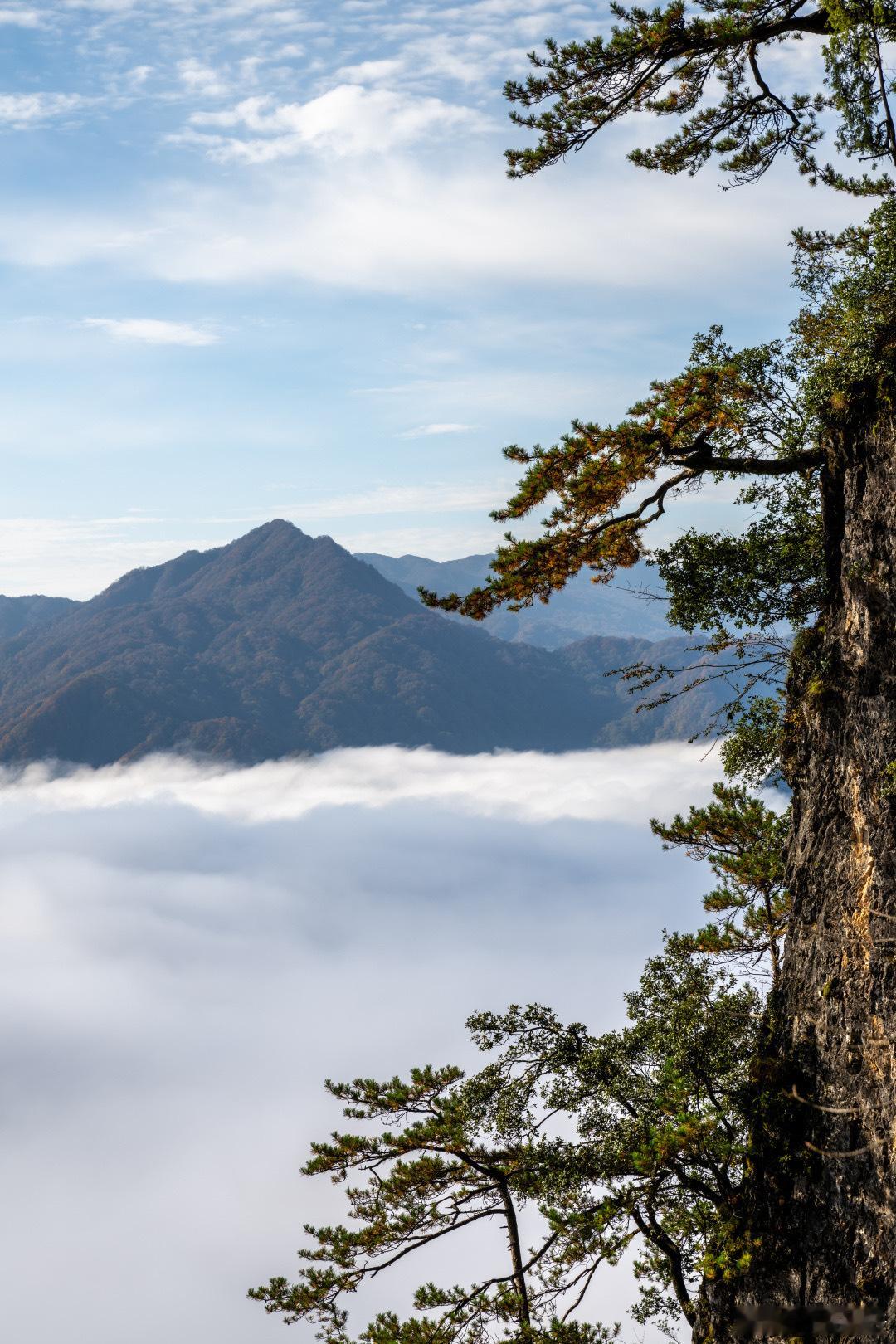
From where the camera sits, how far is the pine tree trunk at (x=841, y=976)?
1023 centimetres

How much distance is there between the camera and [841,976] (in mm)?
11109

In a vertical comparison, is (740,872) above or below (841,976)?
above

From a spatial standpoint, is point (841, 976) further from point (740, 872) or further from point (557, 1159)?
point (557, 1159)

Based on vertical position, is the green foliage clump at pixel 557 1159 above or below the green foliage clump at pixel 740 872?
below

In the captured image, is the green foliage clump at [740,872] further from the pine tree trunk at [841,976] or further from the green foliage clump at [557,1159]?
the pine tree trunk at [841,976]

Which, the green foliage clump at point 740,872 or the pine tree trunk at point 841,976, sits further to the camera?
the green foliage clump at point 740,872

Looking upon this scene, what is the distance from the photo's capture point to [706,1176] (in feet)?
44.0

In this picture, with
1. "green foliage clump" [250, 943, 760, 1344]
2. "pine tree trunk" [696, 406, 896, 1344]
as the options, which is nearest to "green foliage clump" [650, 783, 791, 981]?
"green foliage clump" [250, 943, 760, 1344]

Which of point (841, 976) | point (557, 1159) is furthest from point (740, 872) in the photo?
point (557, 1159)

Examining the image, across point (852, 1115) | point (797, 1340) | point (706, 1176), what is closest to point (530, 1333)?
point (706, 1176)

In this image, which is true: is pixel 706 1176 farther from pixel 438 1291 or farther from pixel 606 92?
pixel 606 92

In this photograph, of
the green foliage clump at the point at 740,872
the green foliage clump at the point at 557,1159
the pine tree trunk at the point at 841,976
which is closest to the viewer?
the pine tree trunk at the point at 841,976

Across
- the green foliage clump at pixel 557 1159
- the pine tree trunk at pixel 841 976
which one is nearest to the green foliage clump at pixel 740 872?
the green foliage clump at pixel 557 1159

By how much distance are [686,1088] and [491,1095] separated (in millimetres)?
3669
